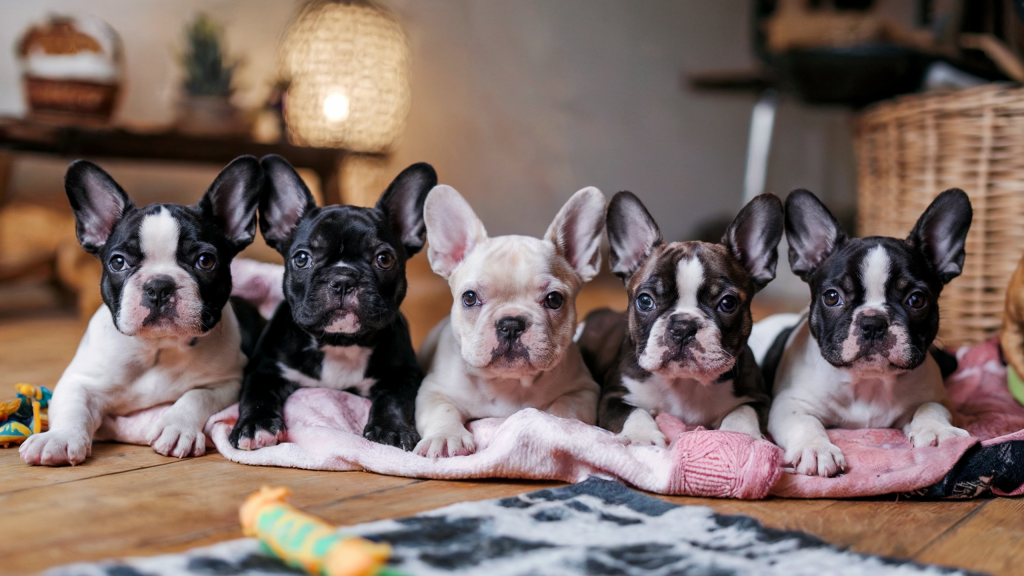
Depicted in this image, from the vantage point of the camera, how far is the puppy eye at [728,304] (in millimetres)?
2469

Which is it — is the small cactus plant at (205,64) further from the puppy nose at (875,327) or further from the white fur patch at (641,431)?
the puppy nose at (875,327)

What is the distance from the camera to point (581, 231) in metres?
2.73

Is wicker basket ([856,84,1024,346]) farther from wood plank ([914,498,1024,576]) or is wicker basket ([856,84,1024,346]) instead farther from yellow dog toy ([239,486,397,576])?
yellow dog toy ([239,486,397,576])

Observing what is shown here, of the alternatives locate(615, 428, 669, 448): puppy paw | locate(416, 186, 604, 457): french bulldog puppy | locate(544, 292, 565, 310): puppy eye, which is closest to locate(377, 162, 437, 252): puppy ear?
locate(416, 186, 604, 457): french bulldog puppy

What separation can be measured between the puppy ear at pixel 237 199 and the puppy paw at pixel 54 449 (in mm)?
776

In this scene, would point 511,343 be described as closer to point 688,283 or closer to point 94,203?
point 688,283

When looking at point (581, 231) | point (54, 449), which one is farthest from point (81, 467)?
point (581, 231)

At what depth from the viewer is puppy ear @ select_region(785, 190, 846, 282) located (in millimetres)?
2660

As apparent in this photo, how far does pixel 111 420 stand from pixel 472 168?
235 inches

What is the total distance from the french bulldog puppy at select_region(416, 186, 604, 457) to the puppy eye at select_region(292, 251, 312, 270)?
1.31 feet

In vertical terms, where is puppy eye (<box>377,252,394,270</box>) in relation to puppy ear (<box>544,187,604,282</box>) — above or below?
below

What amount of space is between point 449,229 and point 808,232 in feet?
3.89

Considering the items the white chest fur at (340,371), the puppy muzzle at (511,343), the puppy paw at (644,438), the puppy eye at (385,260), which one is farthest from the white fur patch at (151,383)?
the puppy paw at (644,438)

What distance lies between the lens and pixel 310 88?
633 centimetres
